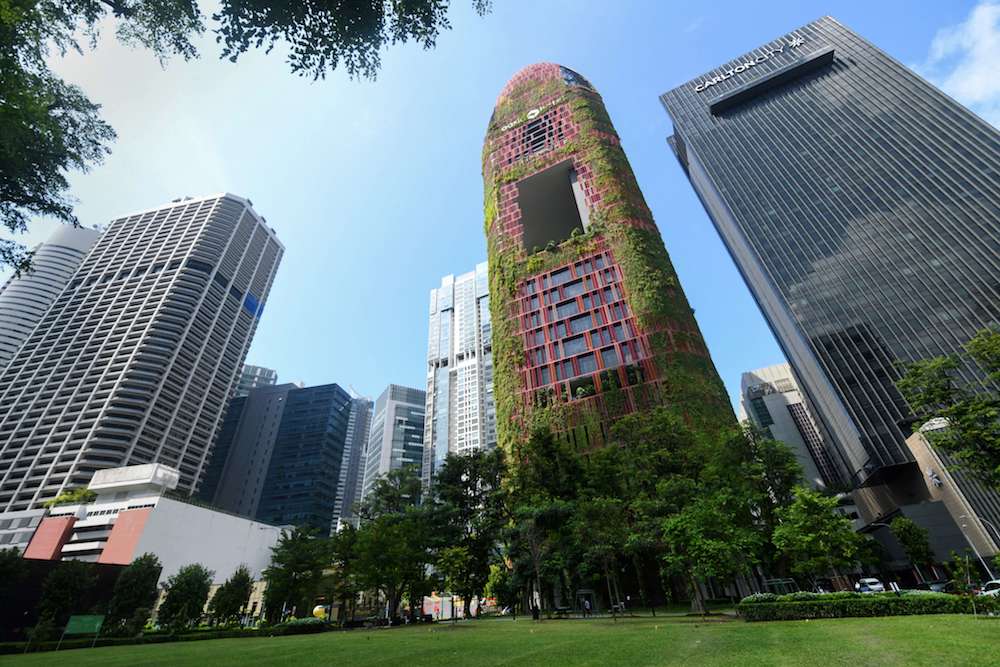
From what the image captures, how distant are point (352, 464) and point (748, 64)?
583 feet

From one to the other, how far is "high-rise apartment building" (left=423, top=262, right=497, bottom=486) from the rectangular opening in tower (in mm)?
41769

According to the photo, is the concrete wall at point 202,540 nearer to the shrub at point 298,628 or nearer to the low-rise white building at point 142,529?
the low-rise white building at point 142,529

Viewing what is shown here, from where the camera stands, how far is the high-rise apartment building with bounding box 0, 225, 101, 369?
115562 millimetres

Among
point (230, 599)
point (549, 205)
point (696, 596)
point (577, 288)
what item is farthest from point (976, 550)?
point (230, 599)

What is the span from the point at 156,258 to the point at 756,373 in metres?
183

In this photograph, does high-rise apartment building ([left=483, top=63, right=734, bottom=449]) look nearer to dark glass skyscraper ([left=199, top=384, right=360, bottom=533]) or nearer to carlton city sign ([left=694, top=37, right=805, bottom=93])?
carlton city sign ([left=694, top=37, right=805, bottom=93])

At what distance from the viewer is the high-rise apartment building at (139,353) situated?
302 ft

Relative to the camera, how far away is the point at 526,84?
8475 centimetres

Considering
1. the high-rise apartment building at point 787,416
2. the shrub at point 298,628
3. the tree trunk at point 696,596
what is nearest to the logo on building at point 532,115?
the tree trunk at point 696,596

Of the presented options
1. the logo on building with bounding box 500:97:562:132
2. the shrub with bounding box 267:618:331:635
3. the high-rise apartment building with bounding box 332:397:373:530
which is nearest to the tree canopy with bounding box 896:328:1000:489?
the shrub with bounding box 267:618:331:635

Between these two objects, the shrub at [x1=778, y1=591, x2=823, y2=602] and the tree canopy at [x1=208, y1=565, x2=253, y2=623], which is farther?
the tree canopy at [x1=208, y1=565, x2=253, y2=623]

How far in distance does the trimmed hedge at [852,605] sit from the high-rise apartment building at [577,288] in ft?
80.0

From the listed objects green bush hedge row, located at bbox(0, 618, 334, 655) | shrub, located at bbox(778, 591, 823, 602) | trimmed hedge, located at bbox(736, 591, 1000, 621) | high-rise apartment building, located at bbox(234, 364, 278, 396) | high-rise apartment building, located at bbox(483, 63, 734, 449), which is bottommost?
trimmed hedge, located at bbox(736, 591, 1000, 621)

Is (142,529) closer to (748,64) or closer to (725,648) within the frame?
(725,648)
